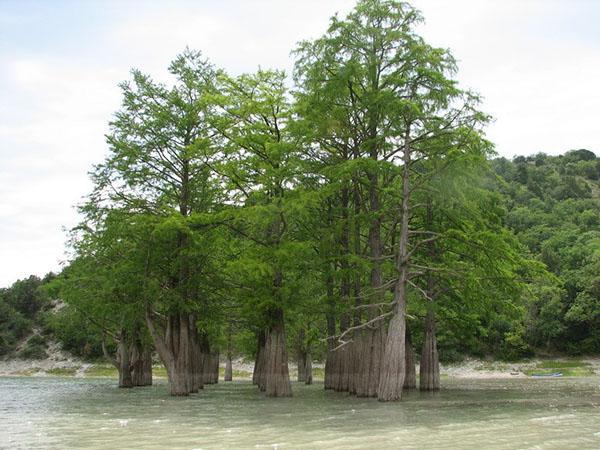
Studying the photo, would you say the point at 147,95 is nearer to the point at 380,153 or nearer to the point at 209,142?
the point at 209,142

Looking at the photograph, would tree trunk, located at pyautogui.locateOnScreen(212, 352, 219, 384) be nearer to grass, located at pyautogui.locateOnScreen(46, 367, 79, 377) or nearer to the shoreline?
the shoreline

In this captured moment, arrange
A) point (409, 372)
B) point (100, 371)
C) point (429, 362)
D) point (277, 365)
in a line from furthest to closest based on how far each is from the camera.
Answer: point (100, 371), point (409, 372), point (429, 362), point (277, 365)

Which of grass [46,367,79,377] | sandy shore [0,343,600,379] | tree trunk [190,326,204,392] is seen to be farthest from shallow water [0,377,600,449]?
grass [46,367,79,377]

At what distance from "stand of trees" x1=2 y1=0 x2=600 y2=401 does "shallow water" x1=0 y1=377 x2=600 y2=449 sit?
4720mm

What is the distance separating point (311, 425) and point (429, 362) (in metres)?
19.3

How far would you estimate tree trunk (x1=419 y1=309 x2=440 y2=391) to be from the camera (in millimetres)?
33594

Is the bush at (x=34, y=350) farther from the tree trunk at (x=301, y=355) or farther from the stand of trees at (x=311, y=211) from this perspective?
the stand of trees at (x=311, y=211)

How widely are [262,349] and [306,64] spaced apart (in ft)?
73.9

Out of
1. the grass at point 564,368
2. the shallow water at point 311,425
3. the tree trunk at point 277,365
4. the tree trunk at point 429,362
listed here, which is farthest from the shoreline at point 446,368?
the shallow water at point 311,425

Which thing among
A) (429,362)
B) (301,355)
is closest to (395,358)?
(429,362)

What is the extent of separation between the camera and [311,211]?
31.8 metres

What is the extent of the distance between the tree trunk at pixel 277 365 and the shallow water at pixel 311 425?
4.03 m

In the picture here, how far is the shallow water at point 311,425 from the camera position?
12469mm

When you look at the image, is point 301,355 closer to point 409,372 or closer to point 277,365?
point 409,372
